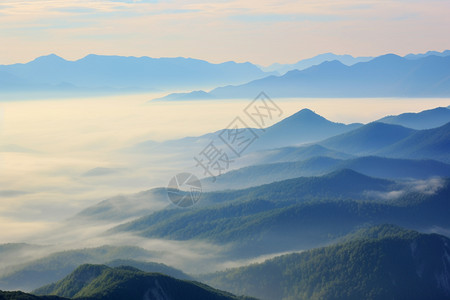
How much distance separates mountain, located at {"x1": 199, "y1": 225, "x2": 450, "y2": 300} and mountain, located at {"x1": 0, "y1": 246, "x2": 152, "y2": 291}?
29362 millimetres

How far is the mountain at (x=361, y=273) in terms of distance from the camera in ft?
352

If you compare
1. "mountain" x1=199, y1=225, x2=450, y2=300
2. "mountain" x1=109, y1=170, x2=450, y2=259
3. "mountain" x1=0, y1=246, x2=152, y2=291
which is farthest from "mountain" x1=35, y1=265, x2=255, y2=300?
"mountain" x1=109, y1=170, x2=450, y2=259

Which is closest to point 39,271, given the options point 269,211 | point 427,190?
point 269,211

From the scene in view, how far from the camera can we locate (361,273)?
356 ft

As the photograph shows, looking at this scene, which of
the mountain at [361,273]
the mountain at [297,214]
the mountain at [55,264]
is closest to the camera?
the mountain at [361,273]

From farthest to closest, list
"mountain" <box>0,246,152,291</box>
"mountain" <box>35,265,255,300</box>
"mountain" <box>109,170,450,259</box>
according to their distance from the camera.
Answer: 1. "mountain" <box>109,170,450,259</box>
2. "mountain" <box>0,246,152,291</box>
3. "mountain" <box>35,265,255,300</box>

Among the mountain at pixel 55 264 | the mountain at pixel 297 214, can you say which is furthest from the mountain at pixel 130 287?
the mountain at pixel 297 214

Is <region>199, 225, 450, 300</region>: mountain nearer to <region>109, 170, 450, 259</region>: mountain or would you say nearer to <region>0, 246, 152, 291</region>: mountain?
<region>109, 170, 450, 259</region>: mountain

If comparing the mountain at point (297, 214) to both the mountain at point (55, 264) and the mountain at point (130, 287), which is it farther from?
the mountain at point (130, 287)

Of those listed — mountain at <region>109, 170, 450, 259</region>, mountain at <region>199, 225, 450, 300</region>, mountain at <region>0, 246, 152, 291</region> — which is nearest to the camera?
mountain at <region>199, 225, 450, 300</region>

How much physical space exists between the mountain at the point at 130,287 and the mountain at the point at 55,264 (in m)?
40.6

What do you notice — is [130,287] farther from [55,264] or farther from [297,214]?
[297,214]

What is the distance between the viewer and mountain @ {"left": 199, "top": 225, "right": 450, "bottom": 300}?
352 ft

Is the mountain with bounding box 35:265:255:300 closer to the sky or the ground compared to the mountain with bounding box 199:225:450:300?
closer to the sky
